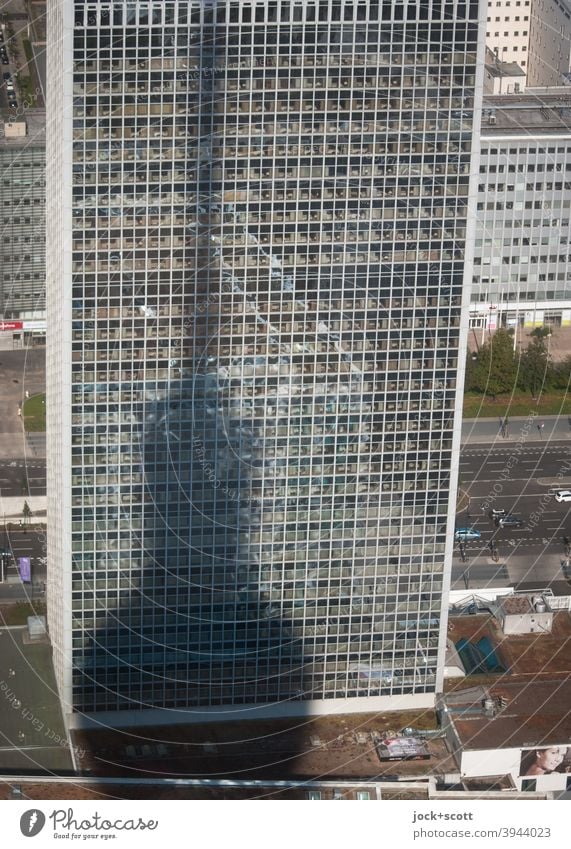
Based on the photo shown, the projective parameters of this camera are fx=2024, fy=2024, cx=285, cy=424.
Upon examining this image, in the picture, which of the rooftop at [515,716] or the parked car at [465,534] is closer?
the rooftop at [515,716]

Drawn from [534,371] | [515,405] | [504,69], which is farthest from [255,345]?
[504,69]

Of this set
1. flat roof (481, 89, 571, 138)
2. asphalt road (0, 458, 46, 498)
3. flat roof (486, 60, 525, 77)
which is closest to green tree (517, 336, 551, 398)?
flat roof (481, 89, 571, 138)

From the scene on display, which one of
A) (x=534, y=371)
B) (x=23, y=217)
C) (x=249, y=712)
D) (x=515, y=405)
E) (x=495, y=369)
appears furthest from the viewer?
(x=534, y=371)

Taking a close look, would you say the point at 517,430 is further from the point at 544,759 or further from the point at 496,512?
the point at 544,759

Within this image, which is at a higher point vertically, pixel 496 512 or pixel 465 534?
pixel 496 512

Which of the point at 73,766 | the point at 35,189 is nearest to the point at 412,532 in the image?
the point at 73,766

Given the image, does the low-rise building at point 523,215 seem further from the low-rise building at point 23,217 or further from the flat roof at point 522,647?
the flat roof at point 522,647

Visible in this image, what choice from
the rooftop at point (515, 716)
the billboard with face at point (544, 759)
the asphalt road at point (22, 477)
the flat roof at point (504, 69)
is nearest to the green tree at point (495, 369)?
the flat roof at point (504, 69)
